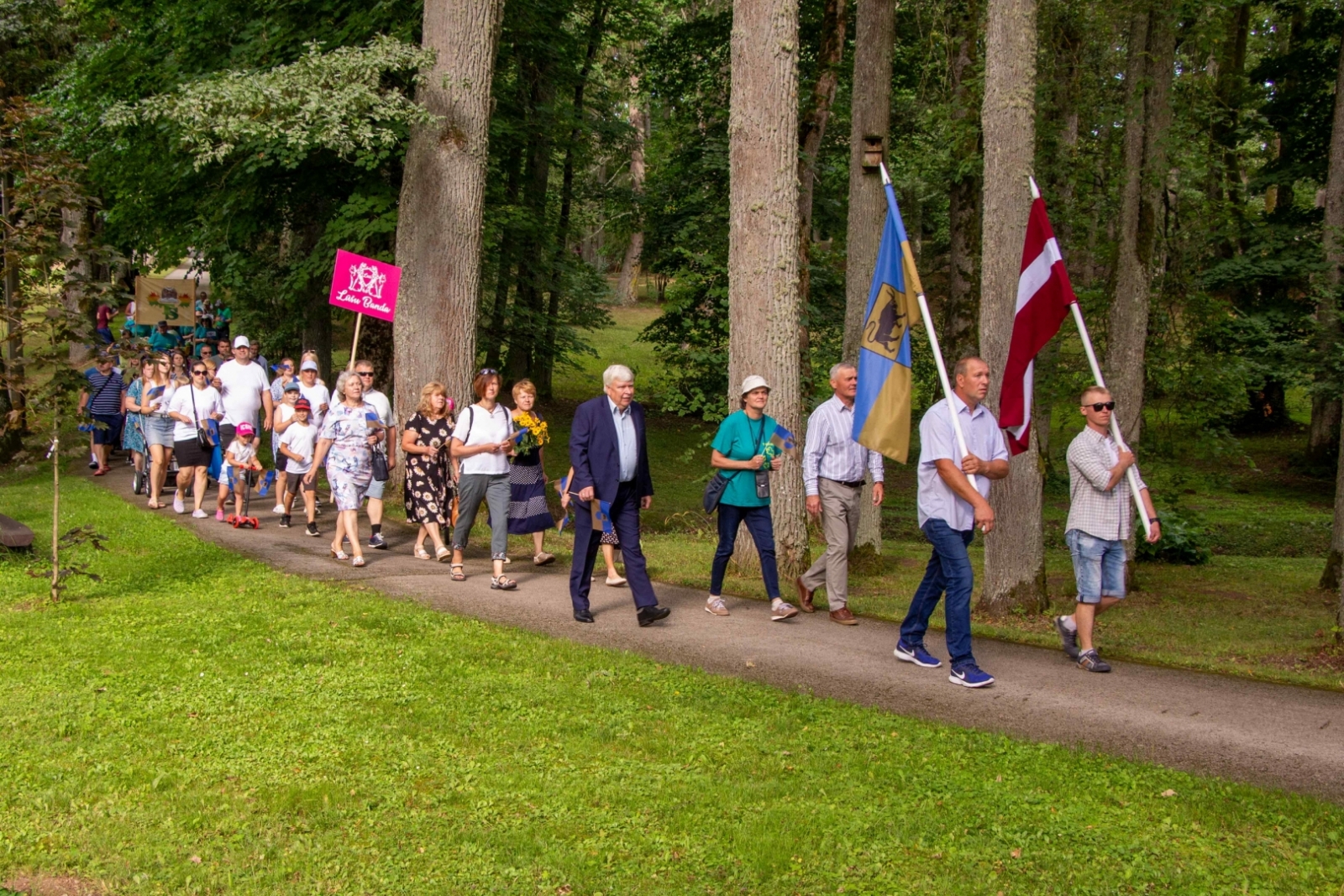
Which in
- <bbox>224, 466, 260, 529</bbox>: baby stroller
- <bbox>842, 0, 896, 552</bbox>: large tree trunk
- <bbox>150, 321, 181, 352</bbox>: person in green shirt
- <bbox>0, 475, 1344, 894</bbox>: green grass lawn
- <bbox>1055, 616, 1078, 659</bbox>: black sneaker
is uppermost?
<bbox>842, 0, 896, 552</bbox>: large tree trunk

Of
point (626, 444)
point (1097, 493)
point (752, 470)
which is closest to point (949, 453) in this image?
point (1097, 493)

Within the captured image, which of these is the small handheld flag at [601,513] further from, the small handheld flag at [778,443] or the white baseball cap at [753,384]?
the white baseball cap at [753,384]

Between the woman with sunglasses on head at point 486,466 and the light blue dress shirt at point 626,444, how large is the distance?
6.11 feet

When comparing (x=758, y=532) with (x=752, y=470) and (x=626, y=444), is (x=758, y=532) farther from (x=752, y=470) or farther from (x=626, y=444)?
(x=626, y=444)

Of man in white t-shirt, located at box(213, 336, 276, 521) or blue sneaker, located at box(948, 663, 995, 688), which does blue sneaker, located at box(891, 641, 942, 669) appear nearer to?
blue sneaker, located at box(948, 663, 995, 688)

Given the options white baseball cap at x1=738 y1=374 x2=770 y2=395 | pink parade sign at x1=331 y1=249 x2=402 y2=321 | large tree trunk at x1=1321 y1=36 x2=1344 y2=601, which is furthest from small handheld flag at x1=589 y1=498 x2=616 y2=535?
large tree trunk at x1=1321 y1=36 x2=1344 y2=601

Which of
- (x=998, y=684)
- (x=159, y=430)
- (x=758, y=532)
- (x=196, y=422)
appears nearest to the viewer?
(x=998, y=684)

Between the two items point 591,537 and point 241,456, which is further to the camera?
point 241,456

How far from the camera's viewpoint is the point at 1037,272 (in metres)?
9.91

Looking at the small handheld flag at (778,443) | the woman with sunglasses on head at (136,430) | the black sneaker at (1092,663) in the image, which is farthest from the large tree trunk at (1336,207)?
the woman with sunglasses on head at (136,430)

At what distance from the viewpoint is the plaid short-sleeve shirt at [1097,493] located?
28.2 ft

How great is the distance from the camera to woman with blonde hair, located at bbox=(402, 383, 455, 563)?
1258cm

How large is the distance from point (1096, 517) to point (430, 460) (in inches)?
265

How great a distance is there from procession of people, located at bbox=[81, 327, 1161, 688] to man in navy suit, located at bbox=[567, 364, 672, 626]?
0.04 ft
